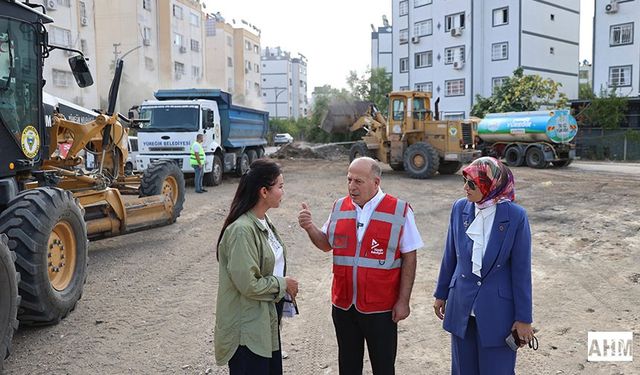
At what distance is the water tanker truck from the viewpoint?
2172 centimetres

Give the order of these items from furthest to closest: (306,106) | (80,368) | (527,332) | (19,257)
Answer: (306,106) → (19,257) → (80,368) → (527,332)

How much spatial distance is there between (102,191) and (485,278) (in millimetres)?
6149

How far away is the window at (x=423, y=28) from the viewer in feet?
137

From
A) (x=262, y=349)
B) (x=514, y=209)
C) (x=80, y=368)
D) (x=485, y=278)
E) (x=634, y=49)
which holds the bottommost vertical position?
(x=80, y=368)

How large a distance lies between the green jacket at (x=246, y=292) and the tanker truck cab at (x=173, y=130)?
12.9 meters

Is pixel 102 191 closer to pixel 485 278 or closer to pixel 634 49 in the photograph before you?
pixel 485 278

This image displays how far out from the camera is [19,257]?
474 cm

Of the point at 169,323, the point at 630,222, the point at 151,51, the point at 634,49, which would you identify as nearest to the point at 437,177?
the point at 630,222

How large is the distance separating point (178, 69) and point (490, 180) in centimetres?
5032

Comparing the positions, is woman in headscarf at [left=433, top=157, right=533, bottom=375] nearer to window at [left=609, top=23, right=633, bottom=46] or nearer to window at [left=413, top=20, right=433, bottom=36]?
window at [left=609, top=23, right=633, bottom=46]

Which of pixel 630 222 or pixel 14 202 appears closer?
pixel 14 202

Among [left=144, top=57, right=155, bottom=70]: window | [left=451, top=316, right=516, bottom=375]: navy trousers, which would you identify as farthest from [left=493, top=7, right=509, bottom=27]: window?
[left=451, top=316, right=516, bottom=375]: navy trousers

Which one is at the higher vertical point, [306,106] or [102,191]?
[306,106]

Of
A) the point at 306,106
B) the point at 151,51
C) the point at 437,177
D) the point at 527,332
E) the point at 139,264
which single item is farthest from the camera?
the point at 306,106
